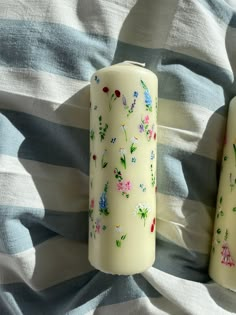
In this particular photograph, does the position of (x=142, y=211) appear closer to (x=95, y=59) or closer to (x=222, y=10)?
(x=95, y=59)

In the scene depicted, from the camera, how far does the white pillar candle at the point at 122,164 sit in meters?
0.52

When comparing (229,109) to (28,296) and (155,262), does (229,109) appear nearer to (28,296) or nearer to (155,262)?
(155,262)

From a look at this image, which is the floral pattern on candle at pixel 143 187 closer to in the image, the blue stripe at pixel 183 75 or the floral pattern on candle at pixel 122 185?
the floral pattern on candle at pixel 122 185

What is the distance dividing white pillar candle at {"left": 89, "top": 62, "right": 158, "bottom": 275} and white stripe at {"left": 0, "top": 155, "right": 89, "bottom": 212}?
0.21ft

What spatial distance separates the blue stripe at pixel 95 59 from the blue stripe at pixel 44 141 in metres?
0.08

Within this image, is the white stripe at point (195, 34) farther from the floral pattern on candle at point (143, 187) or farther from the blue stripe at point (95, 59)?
the floral pattern on candle at point (143, 187)

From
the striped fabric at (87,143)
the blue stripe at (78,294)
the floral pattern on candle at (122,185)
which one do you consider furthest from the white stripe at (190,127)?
the blue stripe at (78,294)

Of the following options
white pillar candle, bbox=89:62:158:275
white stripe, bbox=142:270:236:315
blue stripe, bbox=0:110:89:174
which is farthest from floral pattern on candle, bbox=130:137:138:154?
white stripe, bbox=142:270:236:315

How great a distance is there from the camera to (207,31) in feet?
1.96

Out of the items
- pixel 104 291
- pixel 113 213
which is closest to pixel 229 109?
pixel 113 213

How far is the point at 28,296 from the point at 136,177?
267 millimetres

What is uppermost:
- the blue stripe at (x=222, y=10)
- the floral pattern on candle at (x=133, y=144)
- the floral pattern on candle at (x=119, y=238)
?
the blue stripe at (x=222, y=10)

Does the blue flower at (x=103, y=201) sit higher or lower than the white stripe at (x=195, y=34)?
lower

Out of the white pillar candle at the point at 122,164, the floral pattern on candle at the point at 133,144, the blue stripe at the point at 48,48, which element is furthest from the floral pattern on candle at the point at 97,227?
the blue stripe at the point at 48,48
